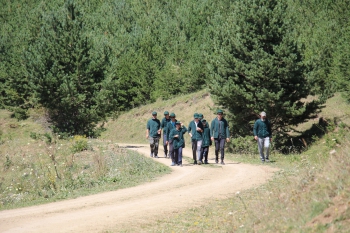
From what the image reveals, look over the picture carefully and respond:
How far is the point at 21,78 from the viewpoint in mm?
57312

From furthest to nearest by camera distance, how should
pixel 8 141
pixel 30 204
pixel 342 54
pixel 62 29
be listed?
pixel 342 54
pixel 62 29
pixel 8 141
pixel 30 204

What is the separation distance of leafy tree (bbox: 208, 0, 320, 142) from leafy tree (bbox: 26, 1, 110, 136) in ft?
27.8

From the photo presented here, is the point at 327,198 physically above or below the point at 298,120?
below

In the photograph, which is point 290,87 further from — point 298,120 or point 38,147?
point 38,147

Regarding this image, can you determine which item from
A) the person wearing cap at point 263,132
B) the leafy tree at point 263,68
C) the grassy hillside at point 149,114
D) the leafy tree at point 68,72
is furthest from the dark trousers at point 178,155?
the grassy hillside at point 149,114

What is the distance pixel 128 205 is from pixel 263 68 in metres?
14.9

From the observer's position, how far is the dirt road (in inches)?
343

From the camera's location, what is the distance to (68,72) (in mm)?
29172

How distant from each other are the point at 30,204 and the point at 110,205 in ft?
8.03

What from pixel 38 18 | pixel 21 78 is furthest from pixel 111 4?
pixel 21 78

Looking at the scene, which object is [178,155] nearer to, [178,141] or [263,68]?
[178,141]

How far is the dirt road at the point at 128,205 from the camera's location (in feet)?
28.6

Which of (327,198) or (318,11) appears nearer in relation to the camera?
(327,198)

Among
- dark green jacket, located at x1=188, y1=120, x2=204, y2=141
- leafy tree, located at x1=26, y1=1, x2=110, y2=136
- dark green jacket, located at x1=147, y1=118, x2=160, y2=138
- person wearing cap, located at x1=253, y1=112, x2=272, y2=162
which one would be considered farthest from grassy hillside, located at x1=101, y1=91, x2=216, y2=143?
dark green jacket, located at x1=188, y1=120, x2=204, y2=141
